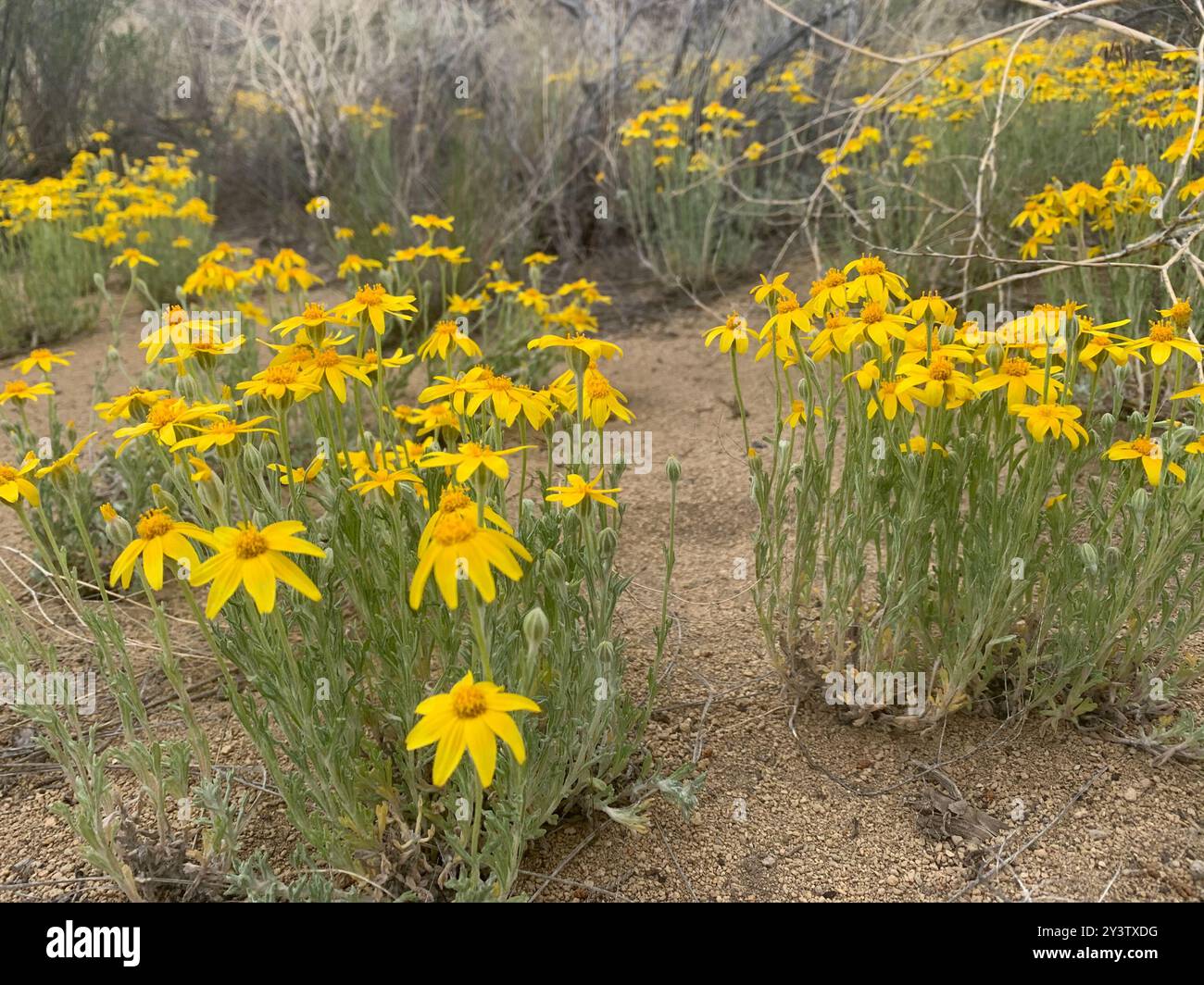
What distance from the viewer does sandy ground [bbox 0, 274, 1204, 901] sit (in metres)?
1.71

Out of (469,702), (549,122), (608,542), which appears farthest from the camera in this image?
(549,122)

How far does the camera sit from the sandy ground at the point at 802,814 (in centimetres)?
171

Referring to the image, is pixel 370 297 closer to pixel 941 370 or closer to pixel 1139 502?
pixel 941 370

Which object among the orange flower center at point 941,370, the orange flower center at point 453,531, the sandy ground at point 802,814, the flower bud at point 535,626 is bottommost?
the sandy ground at point 802,814

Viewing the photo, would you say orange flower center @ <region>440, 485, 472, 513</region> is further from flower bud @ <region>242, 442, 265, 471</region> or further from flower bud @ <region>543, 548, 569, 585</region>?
flower bud @ <region>242, 442, 265, 471</region>

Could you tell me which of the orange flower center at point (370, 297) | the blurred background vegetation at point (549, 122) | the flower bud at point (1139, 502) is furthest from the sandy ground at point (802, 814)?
the blurred background vegetation at point (549, 122)

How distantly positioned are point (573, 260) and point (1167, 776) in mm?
5309

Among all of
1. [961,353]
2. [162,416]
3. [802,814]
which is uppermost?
[961,353]

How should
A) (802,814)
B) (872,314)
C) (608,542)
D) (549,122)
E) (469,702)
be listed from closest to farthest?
(469,702) < (608,542) < (872,314) < (802,814) < (549,122)

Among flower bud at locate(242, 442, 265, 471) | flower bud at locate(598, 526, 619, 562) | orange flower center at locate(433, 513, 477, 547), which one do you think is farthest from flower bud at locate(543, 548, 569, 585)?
flower bud at locate(242, 442, 265, 471)

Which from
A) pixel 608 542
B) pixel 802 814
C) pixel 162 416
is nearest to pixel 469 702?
pixel 608 542

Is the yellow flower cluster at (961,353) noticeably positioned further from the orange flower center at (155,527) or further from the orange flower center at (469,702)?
the orange flower center at (155,527)

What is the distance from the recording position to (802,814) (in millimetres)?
1888

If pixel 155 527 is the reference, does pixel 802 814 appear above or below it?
below
